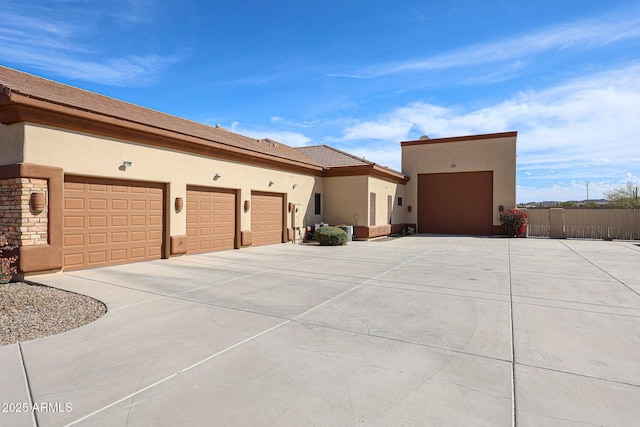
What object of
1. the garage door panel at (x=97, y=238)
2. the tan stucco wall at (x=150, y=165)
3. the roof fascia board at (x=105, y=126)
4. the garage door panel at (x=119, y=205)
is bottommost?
the garage door panel at (x=97, y=238)

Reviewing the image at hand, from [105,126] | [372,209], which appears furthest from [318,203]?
[105,126]

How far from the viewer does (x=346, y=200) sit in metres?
21.0

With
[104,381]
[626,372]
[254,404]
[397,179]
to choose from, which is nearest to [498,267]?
[626,372]

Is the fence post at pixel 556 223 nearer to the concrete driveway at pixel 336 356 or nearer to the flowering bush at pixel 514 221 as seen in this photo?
the flowering bush at pixel 514 221

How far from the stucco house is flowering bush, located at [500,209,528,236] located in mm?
7648

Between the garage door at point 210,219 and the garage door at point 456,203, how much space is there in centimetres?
1627

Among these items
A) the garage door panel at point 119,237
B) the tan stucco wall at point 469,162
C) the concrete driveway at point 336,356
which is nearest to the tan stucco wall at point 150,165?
the garage door panel at point 119,237

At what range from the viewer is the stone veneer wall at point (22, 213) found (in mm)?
8469

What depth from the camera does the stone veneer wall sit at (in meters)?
8.47

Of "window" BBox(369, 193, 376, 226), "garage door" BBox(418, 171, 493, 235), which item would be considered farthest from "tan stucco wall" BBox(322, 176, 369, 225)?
"garage door" BBox(418, 171, 493, 235)

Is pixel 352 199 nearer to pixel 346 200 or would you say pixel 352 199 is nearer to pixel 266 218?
pixel 346 200

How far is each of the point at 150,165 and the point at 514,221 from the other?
2138 centimetres

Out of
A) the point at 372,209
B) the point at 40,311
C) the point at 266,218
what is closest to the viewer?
the point at 40,311

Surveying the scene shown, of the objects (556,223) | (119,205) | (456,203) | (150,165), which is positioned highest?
(150,165)
